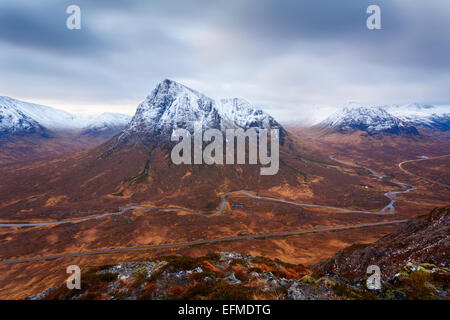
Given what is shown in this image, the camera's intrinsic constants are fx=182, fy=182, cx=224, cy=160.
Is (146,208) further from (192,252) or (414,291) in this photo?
(414,291)

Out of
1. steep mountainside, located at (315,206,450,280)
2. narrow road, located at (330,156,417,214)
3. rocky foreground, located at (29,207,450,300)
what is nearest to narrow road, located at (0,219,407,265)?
narrow road, located at (330,156,417,214)

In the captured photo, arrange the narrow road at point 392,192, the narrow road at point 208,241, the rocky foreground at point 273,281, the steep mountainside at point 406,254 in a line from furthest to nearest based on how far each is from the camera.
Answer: the narrow road at point 392,192, the narrow road at point 208,241, the steep mountainside at point 406,254, the rocky foreground at point 273,281

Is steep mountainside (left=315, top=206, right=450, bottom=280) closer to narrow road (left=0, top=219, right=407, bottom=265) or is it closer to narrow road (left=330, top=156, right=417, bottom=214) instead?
narrow road (left=0, top=219, right=407, bottom=265)

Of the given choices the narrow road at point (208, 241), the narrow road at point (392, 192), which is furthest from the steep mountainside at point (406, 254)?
the narrow road at point (392, 192)

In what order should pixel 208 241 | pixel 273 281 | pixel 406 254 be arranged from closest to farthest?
pixel 273 281, pixel 406 254, pixel 208 241

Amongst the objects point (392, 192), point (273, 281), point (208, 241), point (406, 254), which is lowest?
point (208, 241)

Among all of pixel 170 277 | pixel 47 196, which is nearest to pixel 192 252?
pixel 170 277

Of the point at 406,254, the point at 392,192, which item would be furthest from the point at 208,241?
the point at 392,192

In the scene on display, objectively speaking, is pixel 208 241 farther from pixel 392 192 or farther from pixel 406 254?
pixel 392 192

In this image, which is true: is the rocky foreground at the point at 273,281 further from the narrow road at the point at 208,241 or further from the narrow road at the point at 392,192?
the narrow road at the point at 392,192
